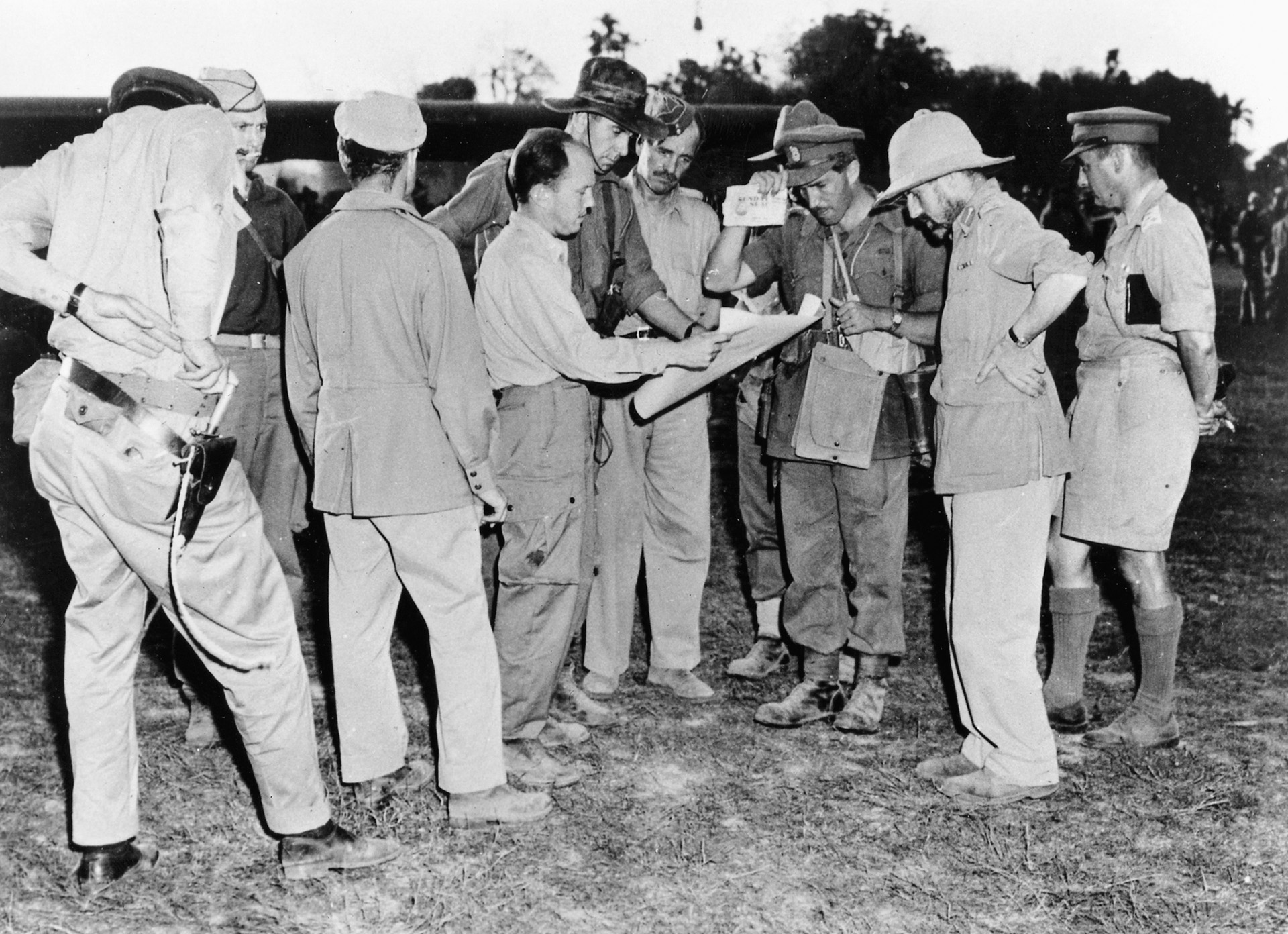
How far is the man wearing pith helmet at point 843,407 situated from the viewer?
15.3ft

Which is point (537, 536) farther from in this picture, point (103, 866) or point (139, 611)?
point (103, 866)

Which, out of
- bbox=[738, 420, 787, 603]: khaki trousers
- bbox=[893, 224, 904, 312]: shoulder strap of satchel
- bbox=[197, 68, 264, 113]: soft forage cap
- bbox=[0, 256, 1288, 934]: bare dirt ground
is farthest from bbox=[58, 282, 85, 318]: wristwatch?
bbox=[738, 420, 787, 603]: khaki trousers

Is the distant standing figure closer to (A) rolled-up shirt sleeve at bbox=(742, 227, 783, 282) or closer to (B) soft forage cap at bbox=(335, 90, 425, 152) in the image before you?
(A) rolled-up shirt sleeve at bbox=(742, 227, 783, 282)

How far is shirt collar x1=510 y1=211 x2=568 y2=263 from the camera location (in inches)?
156

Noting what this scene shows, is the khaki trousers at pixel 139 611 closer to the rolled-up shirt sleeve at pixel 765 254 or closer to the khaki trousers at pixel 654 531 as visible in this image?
the khaki trousers at pixel 654 531

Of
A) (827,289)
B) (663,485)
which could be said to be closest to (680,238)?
(827,289)

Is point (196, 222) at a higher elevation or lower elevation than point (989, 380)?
higher

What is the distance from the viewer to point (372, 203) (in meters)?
3.62

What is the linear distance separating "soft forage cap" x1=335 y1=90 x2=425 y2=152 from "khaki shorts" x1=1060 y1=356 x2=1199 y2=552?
2.55 metres

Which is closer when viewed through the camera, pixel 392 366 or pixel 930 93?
pixel 392 366

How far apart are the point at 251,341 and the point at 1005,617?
2.98 metres

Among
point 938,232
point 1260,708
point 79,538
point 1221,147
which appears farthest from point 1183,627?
point 1221,147

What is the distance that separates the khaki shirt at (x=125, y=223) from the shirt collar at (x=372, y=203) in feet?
1.91

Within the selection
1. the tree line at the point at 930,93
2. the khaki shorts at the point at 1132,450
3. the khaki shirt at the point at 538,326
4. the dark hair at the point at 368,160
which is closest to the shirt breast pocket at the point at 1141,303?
the khaki shorts at the point at 1132,450
